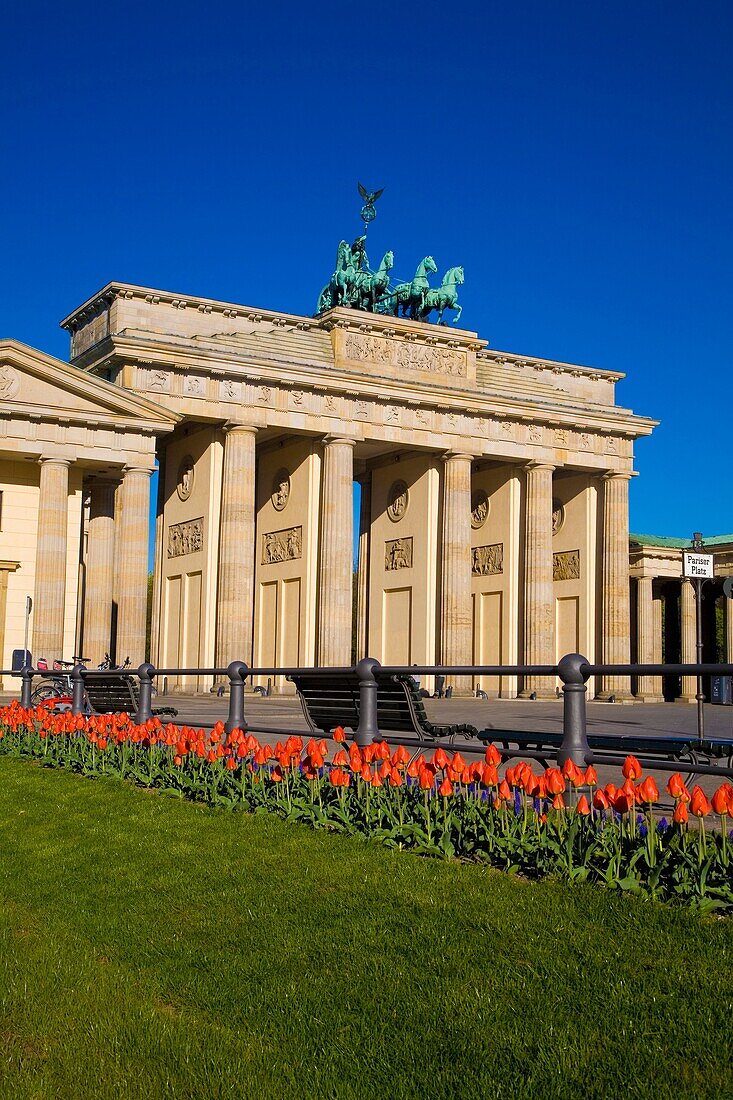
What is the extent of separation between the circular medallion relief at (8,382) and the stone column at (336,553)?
1607 centimetres

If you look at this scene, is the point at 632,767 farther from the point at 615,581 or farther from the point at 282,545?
the point at 615,581

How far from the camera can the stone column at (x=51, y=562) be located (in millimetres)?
40781

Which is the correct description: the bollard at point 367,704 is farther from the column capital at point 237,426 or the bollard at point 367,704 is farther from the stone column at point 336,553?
the stone column at point 336,553

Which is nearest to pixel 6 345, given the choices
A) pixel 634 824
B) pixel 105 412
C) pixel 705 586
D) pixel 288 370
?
pixel 105 412

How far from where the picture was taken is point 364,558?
62875 millimetres

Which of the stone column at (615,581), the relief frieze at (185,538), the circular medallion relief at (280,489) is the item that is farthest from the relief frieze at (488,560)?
the relief frieze at (185,538)

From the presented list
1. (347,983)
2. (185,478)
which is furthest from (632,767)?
(185,478)

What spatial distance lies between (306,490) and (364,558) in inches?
370

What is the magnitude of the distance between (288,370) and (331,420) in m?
3.10

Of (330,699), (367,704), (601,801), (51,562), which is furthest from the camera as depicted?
(51,562)

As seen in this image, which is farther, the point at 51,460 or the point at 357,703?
the point at 51,460

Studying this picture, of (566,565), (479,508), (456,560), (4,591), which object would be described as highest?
(479,508)

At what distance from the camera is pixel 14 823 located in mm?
10797

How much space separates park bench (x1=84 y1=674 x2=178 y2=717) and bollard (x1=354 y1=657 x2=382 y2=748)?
581 centimetres
